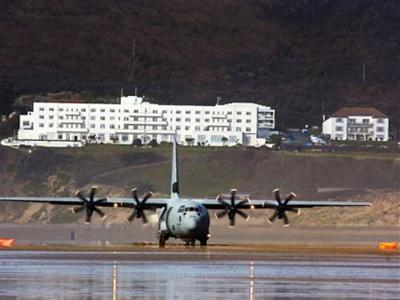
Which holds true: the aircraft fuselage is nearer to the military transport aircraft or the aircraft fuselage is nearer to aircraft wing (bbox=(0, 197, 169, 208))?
the military transport aircraft

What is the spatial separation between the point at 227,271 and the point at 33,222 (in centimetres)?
10782

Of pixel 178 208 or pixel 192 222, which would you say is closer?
pixel 192 222

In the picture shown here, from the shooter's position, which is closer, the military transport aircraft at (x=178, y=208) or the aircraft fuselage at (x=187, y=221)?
the aircraft fuselage at (x=187, y=221)

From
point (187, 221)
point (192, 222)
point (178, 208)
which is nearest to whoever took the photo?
point (192, 222)

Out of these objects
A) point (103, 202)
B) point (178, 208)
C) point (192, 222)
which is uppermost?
point (103, 202)

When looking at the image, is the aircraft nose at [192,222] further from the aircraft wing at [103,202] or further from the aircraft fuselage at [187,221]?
the aircraft wing at [103,202]

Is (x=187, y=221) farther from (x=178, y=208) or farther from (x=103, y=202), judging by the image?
(x=103, y=202)

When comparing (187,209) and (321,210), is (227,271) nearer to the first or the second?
(187,209)

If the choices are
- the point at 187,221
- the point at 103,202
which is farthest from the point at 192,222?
the point at 103,202

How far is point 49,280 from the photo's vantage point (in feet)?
201

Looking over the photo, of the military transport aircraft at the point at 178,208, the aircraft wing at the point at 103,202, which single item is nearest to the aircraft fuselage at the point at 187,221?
the military transport aircraft at the point at 178,208

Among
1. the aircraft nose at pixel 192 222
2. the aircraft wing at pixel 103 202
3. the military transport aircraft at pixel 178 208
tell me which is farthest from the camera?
the aircraft wing at pixel 103 202

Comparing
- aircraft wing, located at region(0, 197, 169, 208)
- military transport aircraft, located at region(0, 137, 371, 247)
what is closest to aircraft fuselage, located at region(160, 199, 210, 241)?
military transport aircraft, located at region(0, 137, 371, 247)

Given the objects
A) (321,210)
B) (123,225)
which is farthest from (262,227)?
(321,210)
